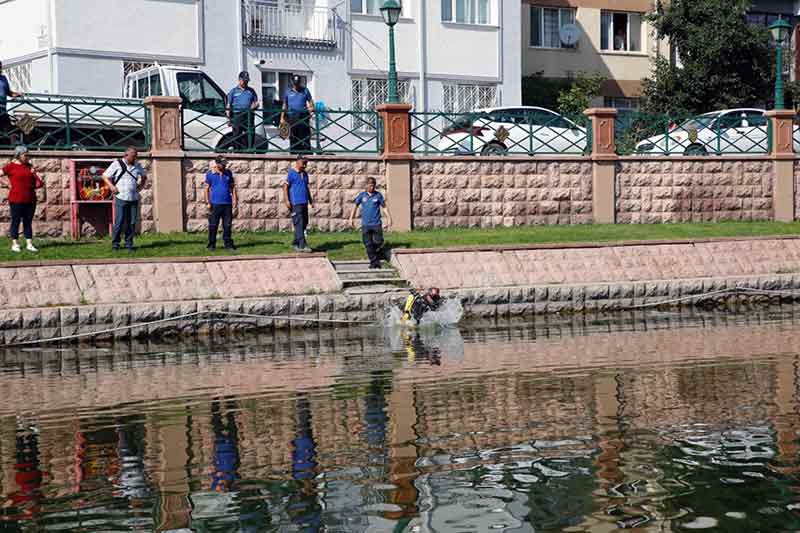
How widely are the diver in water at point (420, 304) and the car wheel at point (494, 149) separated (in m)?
8.40

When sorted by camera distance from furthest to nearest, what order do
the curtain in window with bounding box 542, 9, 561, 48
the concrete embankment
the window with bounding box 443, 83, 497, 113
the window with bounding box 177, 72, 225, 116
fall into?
the curtain in window with bounding box 542, 9, 561, 48 < the window with bounding box 443, 83, 497, 113 < the window with bounding box 177, 72, 225, 116 < the concrete embankment

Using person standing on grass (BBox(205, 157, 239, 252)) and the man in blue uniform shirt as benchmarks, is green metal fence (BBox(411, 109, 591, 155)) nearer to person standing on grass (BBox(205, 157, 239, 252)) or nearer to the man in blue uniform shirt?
person standing on grass (BBox(205, 157, 239, 252))

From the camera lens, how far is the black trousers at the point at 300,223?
23188 millimetres

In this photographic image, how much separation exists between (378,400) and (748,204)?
20260 millimetres

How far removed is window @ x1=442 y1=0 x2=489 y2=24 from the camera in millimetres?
39750

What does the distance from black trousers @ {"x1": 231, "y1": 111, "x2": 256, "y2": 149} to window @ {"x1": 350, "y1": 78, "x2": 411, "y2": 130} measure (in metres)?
11.2

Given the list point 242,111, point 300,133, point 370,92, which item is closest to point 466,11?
point 370,92

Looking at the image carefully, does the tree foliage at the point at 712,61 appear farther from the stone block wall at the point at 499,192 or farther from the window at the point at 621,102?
the stone block wall at the point at 499,192

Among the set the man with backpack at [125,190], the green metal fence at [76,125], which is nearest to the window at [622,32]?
the green metal fence at [76,125]

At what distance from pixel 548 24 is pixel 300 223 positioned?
78.0 ft

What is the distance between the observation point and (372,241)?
23.1m

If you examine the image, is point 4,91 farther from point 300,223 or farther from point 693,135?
point 693,135

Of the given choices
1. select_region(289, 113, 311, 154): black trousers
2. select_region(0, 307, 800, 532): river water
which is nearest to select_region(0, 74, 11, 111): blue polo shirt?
select_region(289, 113, 311, 154): black trousers

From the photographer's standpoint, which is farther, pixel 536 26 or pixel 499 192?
pixel 536 26
